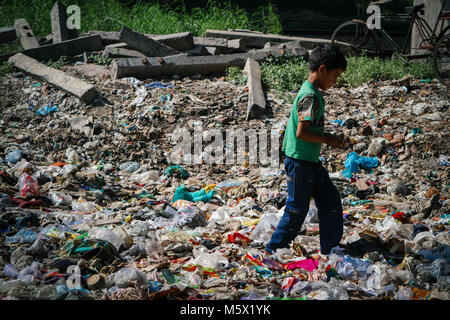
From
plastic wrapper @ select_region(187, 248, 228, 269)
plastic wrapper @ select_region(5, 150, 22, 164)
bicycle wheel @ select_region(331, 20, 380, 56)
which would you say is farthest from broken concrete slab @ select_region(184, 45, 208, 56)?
plastic wrapper @ select_region(187, 248, 228, 269)

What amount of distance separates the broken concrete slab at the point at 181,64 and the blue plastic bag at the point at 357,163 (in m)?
3.04

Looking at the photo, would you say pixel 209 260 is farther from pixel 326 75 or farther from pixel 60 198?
pixel 60 198

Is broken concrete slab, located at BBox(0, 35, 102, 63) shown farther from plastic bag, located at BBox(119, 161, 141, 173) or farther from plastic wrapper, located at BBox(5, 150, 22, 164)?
plastic bag, located at BBox(119, 161, 141, 173)

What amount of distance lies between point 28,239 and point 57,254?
29cm

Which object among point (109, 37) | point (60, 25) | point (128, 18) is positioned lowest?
point (109, 37)

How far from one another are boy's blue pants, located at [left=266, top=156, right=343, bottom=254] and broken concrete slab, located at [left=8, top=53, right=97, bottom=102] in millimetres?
4157

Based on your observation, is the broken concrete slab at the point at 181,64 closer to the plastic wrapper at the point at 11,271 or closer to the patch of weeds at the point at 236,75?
the patch of weeds at the point at 236,75

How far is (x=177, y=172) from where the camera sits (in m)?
4.89

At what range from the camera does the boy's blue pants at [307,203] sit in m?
2.78

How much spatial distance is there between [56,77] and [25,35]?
2.00 metres

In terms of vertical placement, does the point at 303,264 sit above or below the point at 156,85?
below

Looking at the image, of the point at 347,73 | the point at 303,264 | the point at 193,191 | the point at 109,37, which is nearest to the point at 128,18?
the point at 109,37

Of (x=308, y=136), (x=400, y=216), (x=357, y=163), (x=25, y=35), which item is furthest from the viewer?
(x=25, y=35)

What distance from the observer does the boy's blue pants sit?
2.78 metres
